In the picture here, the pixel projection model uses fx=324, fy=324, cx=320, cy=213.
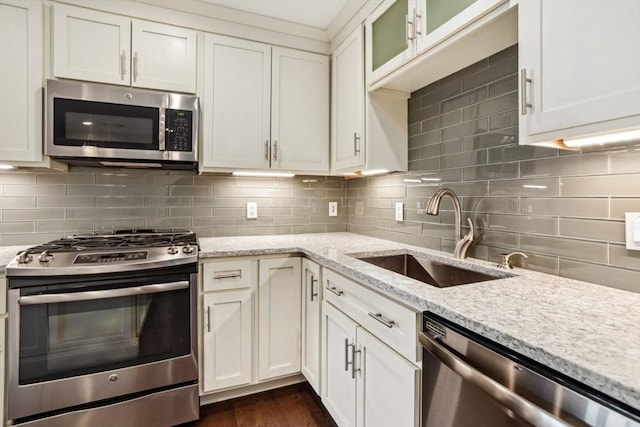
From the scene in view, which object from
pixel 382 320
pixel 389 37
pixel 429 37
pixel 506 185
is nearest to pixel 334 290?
pixel 382 320

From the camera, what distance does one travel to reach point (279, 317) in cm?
193

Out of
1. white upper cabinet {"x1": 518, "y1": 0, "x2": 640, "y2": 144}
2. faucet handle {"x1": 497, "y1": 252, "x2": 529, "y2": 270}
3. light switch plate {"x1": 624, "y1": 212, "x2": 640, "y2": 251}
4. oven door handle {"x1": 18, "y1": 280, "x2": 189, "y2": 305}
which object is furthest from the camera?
oven door handle {"x1": 18, "y1": 280, "x2": 189, "y2": 305}

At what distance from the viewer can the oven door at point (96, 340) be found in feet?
4.72

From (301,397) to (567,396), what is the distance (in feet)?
5.49

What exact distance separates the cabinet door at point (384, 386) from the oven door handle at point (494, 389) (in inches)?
6.3

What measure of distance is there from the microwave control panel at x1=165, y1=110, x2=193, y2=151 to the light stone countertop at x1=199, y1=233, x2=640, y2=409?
116 centimetres

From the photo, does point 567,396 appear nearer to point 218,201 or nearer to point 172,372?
point 172,372

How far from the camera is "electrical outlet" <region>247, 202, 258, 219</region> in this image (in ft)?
7.84

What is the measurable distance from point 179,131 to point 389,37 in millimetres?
1272

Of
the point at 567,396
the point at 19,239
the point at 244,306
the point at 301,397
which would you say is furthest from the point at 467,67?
the point at 19,239

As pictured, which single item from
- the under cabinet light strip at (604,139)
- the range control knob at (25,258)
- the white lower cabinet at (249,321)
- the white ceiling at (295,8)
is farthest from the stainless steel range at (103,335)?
the under cabinet light strip at (604,139)

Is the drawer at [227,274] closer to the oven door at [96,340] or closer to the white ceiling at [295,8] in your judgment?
the oven door at [96,340]

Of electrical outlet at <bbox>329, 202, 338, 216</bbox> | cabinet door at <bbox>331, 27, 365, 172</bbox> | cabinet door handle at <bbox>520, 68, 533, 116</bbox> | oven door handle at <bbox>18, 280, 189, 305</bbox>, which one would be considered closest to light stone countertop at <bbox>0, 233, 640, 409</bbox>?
oven door handle at <bbox>18, 280, 189, 305</bbox>

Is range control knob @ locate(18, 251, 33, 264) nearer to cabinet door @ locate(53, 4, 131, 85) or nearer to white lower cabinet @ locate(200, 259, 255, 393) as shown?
white lower cabinet @ locate(200, 259, 255, 393)
